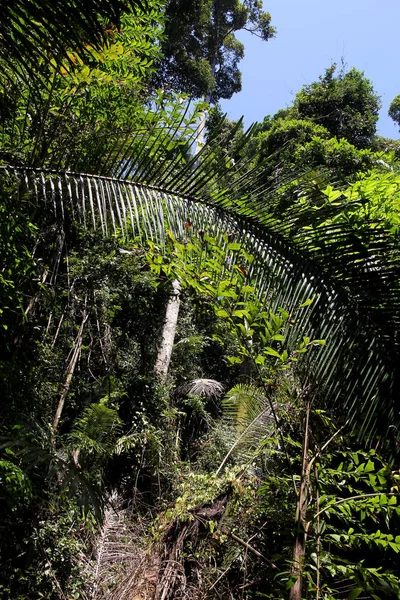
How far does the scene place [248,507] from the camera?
3502 mm

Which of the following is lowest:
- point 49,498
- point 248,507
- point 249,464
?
point 49,498

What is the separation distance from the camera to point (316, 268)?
1.98 m

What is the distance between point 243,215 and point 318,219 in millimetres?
344

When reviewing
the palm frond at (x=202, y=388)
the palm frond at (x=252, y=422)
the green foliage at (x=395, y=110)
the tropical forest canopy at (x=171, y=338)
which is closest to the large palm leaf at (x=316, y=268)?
the tropical forest canopy at (x=171, y=338)

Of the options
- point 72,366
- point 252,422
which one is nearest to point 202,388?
point 72,366

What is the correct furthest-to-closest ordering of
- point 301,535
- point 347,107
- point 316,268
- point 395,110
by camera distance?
point 395,110, point 347,107, point 316,268, point 301,535

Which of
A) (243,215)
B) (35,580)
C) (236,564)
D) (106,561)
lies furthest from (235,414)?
(243,215)

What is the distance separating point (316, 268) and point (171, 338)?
563 cm

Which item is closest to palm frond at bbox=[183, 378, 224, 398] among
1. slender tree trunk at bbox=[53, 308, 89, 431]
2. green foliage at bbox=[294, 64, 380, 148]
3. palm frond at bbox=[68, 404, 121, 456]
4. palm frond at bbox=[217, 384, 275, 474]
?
slender tree trunk at bbox=[53, 308, 89, 431]

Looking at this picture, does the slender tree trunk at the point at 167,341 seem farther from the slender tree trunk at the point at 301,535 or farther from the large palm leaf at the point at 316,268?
the slender tree trunk at the point at 301,535

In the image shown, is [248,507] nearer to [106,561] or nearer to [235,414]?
[235,414]

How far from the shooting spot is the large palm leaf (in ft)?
5.94

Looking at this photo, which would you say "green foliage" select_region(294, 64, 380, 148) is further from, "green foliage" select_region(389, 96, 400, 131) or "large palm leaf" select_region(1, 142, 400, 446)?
"large palm leaf" select_region(1, 142, 400, 446)

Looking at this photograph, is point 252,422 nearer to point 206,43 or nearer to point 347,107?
point 347,107
